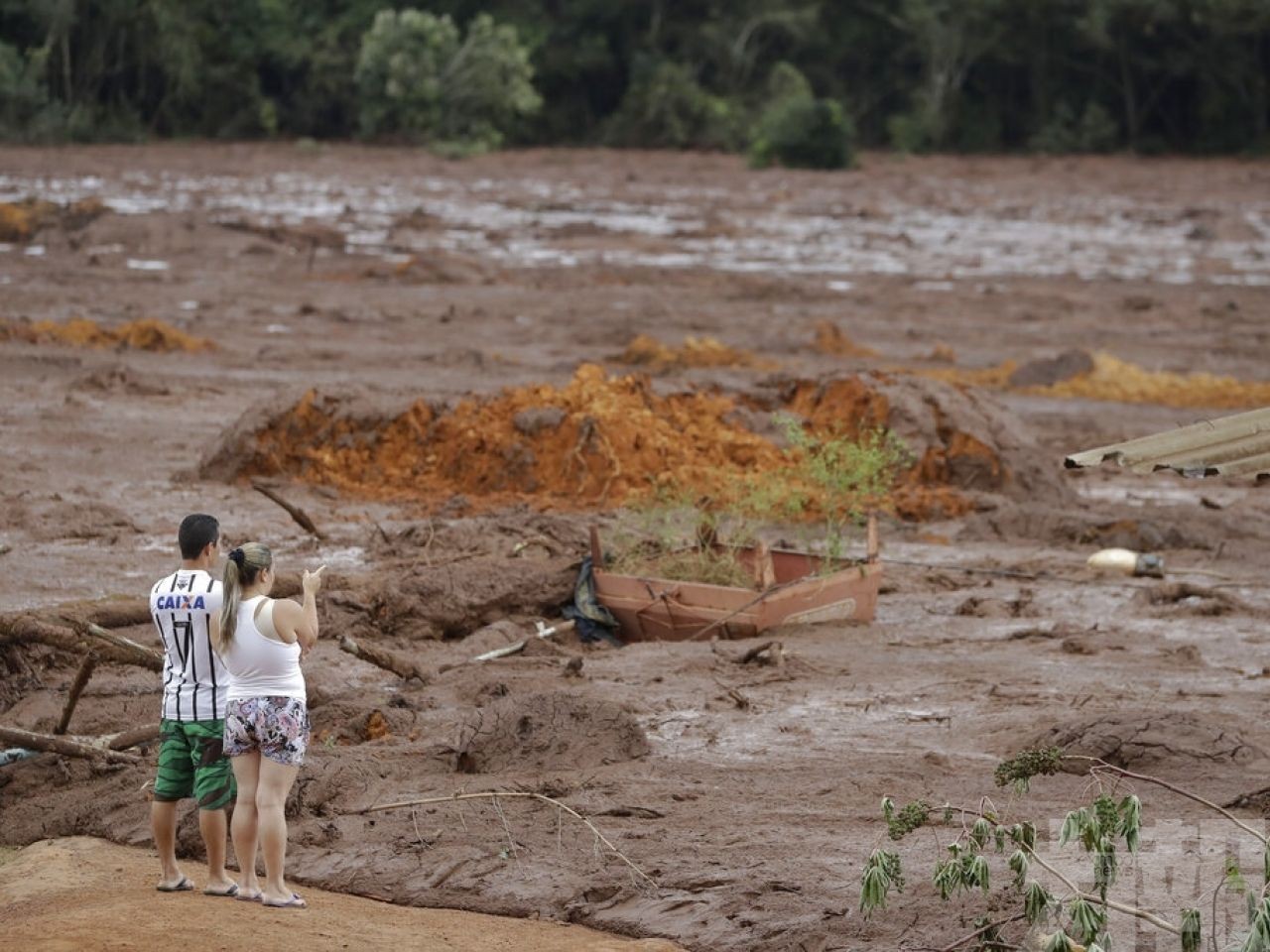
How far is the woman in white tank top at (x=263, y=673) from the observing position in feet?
20.3

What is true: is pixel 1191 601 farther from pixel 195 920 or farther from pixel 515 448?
pixel 195 920

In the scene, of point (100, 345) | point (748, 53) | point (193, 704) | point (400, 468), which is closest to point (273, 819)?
point (193, 704)

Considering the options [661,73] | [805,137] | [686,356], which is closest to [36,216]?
[686,356]

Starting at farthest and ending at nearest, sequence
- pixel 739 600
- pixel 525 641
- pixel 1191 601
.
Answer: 1. pixel 1191 601
2. pixel 739 600
3. pixel 525 641

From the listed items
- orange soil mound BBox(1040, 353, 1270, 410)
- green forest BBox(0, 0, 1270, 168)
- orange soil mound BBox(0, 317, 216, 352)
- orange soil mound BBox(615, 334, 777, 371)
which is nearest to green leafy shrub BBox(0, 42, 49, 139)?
green forest BBox(0, 0, 1270, 168)

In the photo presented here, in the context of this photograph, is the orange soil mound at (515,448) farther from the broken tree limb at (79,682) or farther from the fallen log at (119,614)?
the broken tree limb at (79,682)

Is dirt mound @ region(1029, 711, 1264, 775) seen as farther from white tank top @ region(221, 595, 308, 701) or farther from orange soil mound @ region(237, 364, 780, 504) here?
orange soil mound @ region(237, 364, 780, 504)

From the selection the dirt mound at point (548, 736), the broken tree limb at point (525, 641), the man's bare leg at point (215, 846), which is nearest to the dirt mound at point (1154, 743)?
the dirt mound at point (548, 736)

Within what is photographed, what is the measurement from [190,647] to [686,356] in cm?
1453

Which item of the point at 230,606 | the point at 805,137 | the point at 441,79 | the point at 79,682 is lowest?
the point at 79,682

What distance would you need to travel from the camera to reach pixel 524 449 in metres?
14.5

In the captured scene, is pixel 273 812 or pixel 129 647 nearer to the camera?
pixel 273 812

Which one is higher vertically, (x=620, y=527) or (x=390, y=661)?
(x=620, y=527)

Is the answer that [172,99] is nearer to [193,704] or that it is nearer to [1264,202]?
[1264,202]
